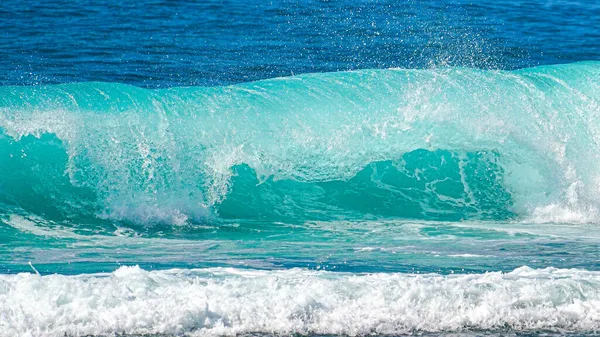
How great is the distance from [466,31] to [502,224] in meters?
7.70

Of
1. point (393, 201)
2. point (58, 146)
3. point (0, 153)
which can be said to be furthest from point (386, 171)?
point (0, 153)

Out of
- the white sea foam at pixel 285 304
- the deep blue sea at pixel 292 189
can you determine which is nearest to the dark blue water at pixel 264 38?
the deep blue sea at pixel 292 189

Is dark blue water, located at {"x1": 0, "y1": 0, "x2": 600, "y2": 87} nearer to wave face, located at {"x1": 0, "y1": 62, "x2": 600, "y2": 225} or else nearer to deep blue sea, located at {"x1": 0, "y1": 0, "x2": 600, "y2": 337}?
deep blue sea, located at {"x1": 0, "y1": 0, "x2": 600, "y2": 337}

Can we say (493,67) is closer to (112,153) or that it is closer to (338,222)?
(338,222)

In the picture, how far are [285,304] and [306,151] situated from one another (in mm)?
4587

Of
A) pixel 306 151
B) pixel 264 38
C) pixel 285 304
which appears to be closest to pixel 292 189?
pixel 306 151

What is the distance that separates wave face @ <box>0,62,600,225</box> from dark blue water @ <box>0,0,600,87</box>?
232cm

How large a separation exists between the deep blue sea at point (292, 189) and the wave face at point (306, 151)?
0.08 feet

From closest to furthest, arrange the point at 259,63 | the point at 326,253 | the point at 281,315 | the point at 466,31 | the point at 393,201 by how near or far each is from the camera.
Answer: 1. the point at 281,315
2. the point at 326,253
3. the point at 393,201
4. the point at 259,63
5. the point at 466,31

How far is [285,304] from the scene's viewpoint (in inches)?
224

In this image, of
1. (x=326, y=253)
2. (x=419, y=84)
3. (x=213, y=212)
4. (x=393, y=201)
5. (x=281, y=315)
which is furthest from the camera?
(x=419, y=84)

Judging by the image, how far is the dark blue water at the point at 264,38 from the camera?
13.4 m

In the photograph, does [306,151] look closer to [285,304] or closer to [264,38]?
[285,304]

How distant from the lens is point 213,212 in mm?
9266
